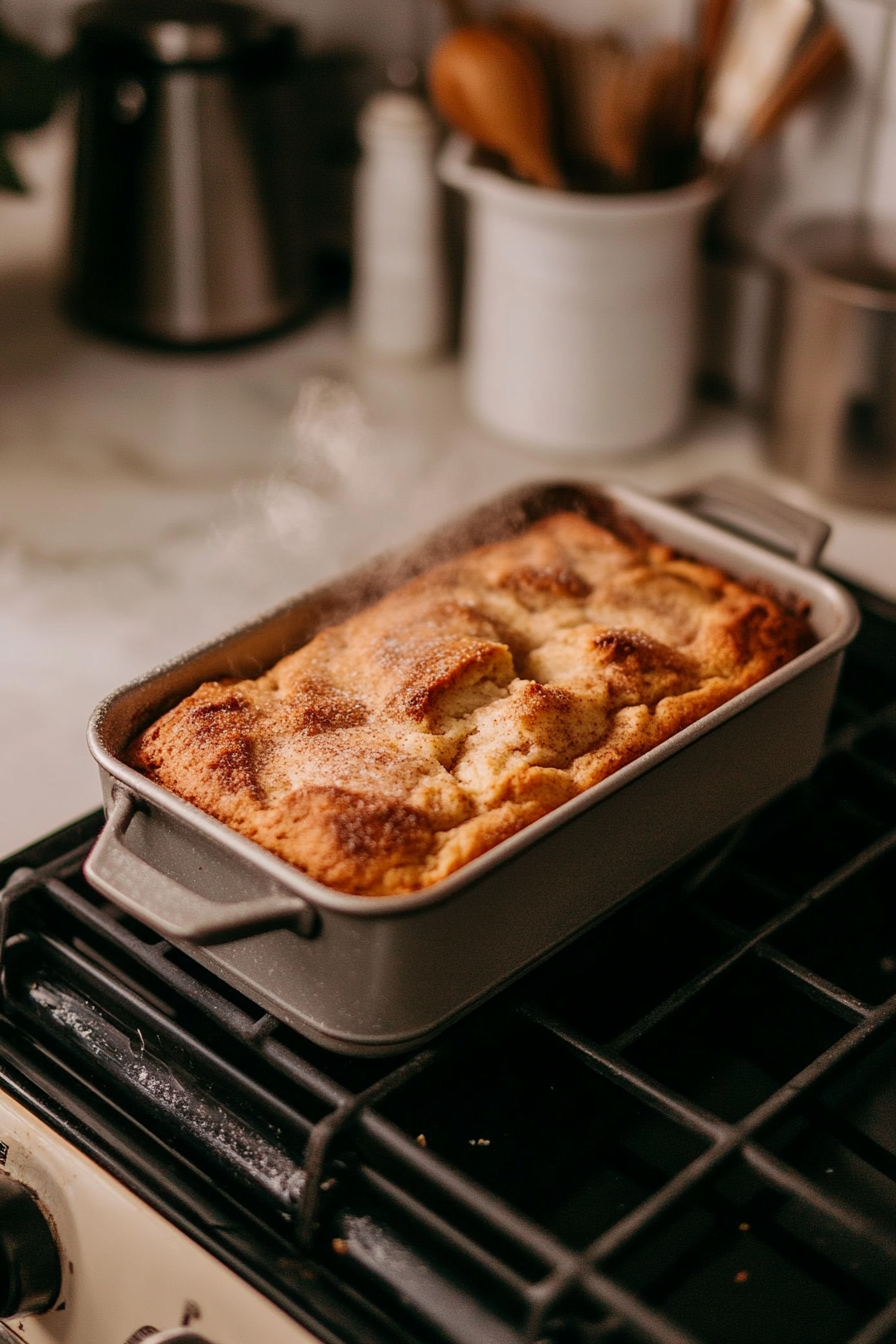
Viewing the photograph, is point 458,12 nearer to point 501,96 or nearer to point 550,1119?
point 501,96

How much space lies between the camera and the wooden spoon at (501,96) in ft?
3.85

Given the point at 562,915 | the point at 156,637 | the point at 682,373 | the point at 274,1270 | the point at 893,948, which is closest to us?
the point at 274,1270

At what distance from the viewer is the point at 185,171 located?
1.33 m

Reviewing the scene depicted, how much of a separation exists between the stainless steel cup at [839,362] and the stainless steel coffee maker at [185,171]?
1.68 ft

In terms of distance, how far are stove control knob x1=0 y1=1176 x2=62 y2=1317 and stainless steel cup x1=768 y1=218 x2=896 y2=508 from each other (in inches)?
34.9

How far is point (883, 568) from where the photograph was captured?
3.81 ft

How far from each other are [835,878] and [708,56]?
2.56 feet

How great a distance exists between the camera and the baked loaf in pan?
2.25ft

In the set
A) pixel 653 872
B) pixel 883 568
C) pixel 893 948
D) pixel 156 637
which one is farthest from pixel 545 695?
pixel 883 568

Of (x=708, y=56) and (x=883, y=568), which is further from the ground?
(x=708, y=56)

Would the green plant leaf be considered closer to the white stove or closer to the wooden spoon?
the wooden spoon

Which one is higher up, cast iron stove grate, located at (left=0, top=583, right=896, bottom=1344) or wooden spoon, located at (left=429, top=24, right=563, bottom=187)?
wooden spoon, located at (left=429, top=24, right=563, bottom=187)

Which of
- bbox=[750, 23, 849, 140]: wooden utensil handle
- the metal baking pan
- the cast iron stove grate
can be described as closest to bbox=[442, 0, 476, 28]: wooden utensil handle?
bbox=[750, 23, 849, 140]: wooden utensil handle

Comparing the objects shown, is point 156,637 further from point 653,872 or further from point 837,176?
point 837,176
